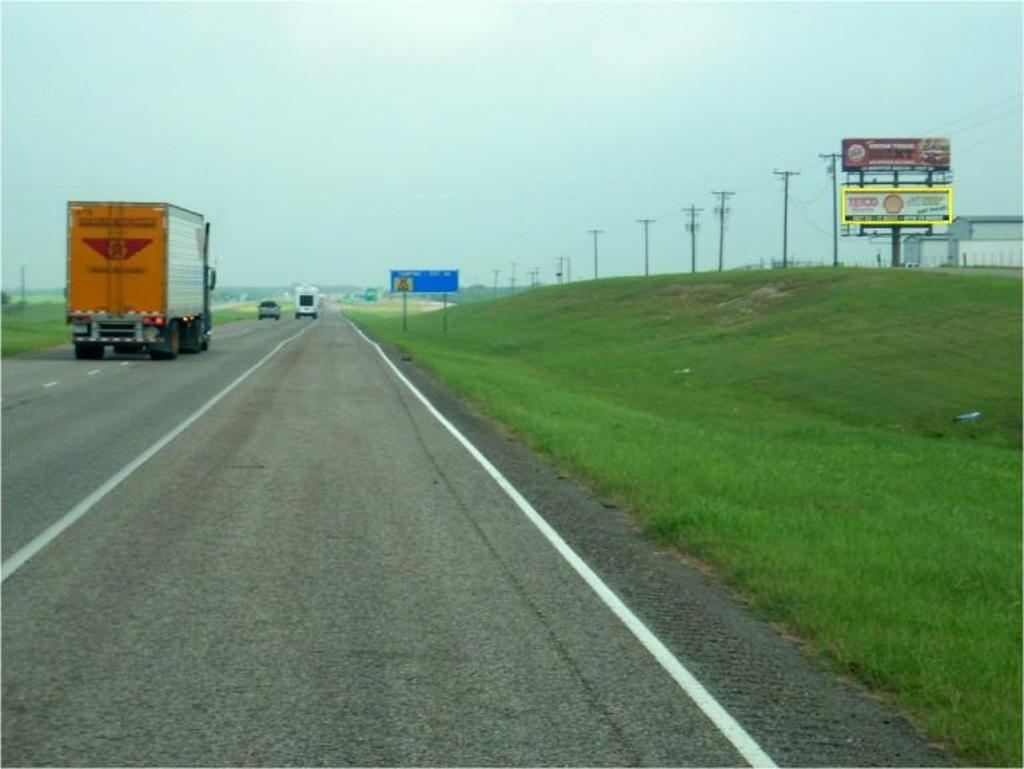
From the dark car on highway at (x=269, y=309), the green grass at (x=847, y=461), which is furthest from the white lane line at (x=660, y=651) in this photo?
the dark car on highway at (x=269, y=309)

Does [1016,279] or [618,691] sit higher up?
[1016,279]

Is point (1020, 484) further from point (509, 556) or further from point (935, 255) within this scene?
point (935, 255)

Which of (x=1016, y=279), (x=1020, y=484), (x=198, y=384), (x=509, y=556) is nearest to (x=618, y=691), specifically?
(x=509, y=556)

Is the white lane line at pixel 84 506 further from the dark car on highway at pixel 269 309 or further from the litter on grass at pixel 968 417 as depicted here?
the dark car on highway at pixel 269 309

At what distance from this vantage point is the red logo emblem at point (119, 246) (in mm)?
42156

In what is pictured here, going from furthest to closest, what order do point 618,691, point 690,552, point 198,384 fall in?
point 198,384 → point 690,552 → point 618,691

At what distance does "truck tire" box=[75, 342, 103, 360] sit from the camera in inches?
1783

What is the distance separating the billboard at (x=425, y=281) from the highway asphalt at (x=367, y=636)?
72258mm

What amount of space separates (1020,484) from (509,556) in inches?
585

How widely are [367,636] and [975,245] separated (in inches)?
5535

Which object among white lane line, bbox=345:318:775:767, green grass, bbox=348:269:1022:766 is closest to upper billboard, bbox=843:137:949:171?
green grass, bbox=348:269:1022:766

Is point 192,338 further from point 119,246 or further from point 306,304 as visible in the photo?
point 306,304

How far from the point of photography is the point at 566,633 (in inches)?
357

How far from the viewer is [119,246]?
42.4 meters
